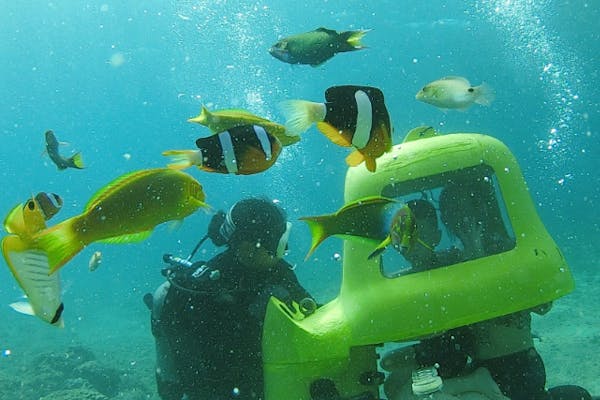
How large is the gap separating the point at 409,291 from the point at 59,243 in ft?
6.11

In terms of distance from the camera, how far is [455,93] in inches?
144

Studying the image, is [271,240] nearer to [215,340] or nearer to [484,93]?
[215,340]

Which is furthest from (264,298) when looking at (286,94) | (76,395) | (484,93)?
(286,94)

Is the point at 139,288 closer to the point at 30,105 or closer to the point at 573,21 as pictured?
the point at 573,21

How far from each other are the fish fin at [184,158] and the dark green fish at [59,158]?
2.33 metres

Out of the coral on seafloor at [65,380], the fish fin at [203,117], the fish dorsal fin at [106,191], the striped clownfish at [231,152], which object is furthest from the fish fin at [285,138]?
the coral on seafloor at [65,380]

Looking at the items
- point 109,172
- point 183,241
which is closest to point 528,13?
point 183,241

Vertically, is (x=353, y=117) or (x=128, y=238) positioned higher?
(x=353, y=117)

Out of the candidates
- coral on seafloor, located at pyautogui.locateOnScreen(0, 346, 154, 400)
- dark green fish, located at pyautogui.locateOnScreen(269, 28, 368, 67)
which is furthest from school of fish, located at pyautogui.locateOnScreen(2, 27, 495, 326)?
coral on seafloor, located at pyautogui.locateOnScreen(0, 346, 154, 400)

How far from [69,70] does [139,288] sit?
145 feet

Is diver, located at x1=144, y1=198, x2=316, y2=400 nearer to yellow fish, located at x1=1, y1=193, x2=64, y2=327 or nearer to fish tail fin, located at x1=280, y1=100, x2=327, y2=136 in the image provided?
fish tail fin, located at x1=280, y1=100, x2=327, y2=136

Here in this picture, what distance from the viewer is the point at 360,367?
9.77 ft

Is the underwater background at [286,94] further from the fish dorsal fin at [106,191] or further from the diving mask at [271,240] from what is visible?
the fish dorsal fin at [106,191]

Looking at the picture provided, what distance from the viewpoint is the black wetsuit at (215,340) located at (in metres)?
3.36
